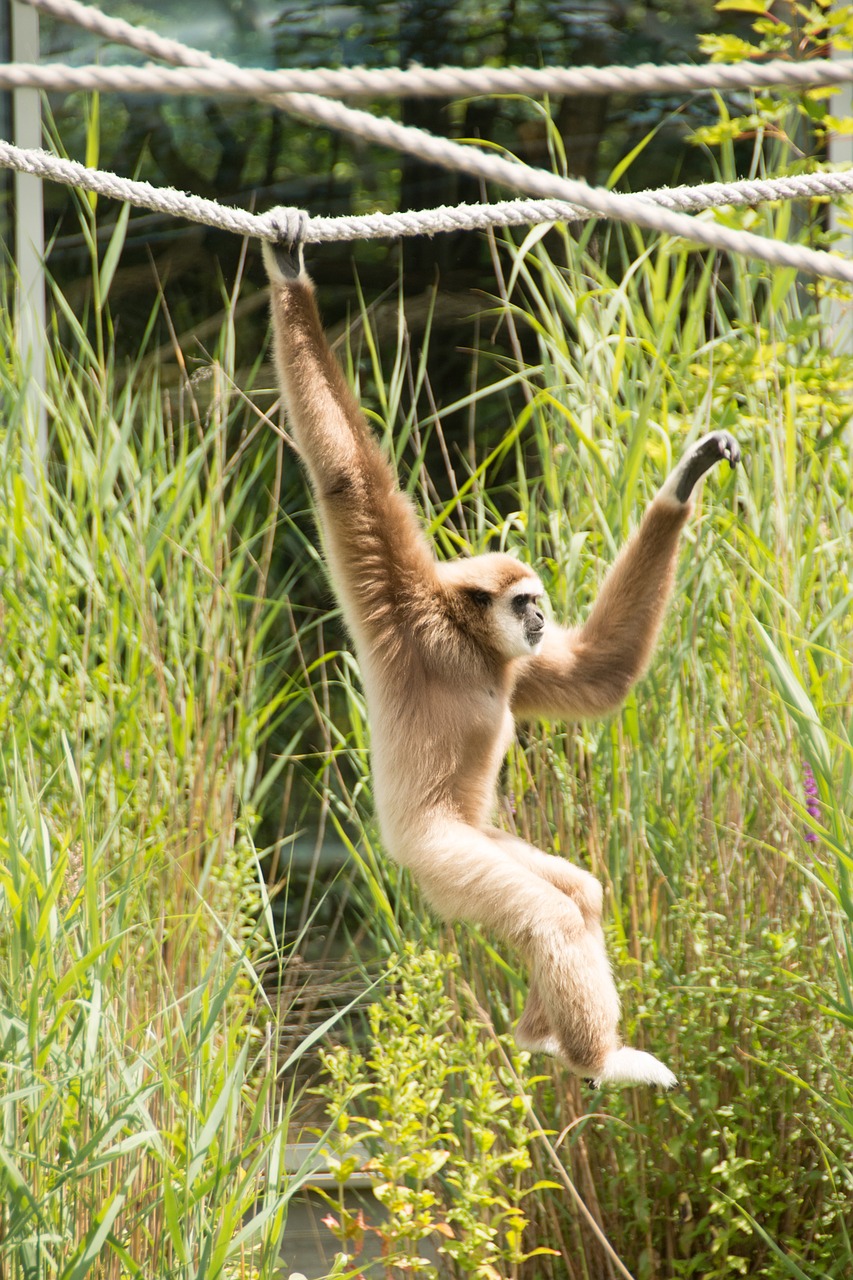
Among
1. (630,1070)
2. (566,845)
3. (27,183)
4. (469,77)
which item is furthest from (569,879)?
(27,183)

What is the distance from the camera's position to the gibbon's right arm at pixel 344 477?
2512 millimetres

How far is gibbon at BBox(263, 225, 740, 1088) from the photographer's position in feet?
8.13

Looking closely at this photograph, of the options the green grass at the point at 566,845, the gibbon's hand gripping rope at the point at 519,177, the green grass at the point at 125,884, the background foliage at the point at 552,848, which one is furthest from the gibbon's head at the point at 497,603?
the gibbon's hand gripping rope at the point at 519,177

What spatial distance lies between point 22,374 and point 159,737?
1036 millimetres

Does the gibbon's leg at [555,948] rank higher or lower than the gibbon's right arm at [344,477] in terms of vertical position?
lower

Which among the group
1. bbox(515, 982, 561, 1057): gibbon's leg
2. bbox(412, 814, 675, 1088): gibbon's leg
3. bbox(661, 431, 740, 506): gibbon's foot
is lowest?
bbox(515, 982, 561, 1057): gibbon's leg

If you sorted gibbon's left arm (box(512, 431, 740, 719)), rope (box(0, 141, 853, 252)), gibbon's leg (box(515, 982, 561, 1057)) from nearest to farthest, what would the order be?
rope (box(0, 141, 853, 252)), gibbon's leg (box(515, 982, 561, 1057)), gibbon's left arm (box(512, 431, 740, 719))

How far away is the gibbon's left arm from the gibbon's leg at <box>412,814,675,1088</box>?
53 centimetres

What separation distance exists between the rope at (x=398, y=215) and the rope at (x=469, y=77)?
40cm

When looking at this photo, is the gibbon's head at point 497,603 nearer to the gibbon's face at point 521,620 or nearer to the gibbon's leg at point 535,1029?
the gibbon's face at point 521,620

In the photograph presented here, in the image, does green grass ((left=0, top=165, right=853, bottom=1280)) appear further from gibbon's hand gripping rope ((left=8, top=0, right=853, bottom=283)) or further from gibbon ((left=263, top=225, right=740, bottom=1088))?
gibbon's hand gripping rope ((left=8, top=0, right=853, bottom=283))

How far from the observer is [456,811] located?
109 inches

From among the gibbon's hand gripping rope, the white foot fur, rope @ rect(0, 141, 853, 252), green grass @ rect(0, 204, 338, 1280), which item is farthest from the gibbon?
the gibbon's hand gripping rope

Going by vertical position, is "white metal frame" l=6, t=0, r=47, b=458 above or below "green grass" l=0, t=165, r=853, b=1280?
above
